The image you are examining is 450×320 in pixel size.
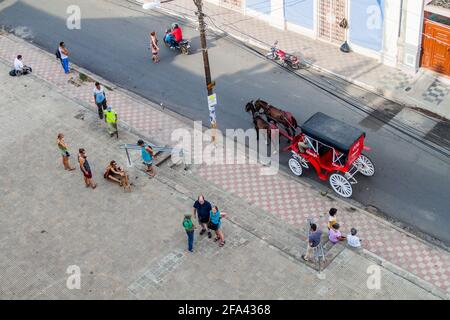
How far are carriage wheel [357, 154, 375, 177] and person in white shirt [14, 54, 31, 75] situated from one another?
45.5 feet

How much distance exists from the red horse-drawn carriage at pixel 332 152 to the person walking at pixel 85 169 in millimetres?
6192

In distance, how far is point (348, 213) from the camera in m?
18.4

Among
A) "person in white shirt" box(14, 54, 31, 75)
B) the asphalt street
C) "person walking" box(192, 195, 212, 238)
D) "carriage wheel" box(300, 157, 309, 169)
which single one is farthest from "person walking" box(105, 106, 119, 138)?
"carriage wheel" box(300, 157, 309, 169)

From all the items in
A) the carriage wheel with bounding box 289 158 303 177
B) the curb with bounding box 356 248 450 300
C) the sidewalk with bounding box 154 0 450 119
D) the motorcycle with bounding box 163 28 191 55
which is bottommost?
the curb with bounding box 356 248 450 300

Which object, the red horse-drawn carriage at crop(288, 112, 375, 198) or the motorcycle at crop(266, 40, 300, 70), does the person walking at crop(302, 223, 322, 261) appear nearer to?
the red horse-drawn carriage at crop(288, 112, 375, 198)

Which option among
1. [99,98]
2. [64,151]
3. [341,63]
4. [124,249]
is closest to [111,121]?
[99,98]

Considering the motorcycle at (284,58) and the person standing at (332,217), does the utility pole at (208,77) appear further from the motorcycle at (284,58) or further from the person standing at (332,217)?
the motorcycle at (284,58)

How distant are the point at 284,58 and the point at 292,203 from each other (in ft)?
27.2

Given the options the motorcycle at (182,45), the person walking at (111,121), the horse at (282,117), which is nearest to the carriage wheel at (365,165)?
the horse at (282,117)

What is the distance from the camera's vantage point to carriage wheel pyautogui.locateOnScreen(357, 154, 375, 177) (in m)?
19.5

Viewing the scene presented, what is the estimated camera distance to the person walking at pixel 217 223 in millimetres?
16750

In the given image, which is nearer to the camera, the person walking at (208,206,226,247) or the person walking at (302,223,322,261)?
the person walking at (302,223,322,261)

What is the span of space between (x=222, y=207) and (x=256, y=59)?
9106mm
